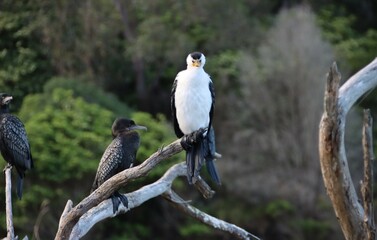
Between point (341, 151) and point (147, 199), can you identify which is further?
point (147, 199)

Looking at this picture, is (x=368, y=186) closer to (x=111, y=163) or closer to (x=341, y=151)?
(x=341, y=151)

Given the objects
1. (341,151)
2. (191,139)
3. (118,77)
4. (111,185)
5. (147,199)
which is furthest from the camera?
(118,77)

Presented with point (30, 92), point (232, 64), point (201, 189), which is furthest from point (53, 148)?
point (201, 189)

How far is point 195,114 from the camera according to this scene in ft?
27.2

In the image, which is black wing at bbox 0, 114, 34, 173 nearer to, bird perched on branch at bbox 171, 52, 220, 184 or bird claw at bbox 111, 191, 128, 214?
bird claw at bbox 111, 191, 128, 214

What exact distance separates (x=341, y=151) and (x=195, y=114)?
4.43ft

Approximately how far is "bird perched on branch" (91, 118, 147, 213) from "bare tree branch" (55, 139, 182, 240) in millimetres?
650

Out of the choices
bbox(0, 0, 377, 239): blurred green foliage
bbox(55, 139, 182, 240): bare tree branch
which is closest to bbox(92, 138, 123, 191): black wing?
bbox(55, 139, 182, 240): bare tree branch

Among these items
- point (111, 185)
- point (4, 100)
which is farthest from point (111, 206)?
point (4, 100)

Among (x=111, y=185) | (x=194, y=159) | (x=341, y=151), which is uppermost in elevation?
(x=341, y=151)

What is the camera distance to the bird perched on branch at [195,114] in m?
8.16

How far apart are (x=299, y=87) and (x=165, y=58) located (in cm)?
319

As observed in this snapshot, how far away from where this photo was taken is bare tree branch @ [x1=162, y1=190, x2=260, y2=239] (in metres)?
9.80

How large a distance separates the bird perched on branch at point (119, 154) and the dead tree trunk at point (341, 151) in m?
1.68
